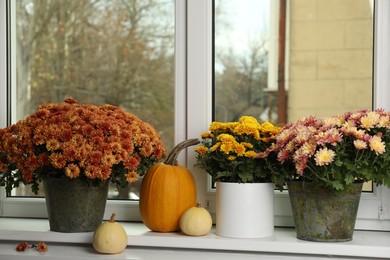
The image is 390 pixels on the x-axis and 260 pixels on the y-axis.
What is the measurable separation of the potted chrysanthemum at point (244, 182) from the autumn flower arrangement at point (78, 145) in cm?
22

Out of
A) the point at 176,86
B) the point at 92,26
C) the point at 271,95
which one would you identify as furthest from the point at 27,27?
the point at 271,95

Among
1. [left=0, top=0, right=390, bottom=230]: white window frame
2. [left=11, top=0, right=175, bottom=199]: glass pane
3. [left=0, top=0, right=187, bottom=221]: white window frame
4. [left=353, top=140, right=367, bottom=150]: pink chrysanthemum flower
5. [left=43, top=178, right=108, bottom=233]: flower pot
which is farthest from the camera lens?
[left=11, top=0, right=175, bottom=199]: glass pane

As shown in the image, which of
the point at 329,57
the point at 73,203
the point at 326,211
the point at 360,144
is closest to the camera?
the point at 360,144

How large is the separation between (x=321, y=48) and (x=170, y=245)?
0.78 m

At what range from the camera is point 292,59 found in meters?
1.99

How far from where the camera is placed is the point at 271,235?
1777 millimetres

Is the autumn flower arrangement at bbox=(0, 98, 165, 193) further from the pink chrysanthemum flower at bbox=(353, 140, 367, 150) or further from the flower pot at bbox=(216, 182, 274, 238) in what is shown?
the pink chrysanthemum flower at bbox=(353, 140, 367, 150)

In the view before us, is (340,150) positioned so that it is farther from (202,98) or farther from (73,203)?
(73,203)

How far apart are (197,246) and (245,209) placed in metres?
0.17

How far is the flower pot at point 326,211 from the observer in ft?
5.45

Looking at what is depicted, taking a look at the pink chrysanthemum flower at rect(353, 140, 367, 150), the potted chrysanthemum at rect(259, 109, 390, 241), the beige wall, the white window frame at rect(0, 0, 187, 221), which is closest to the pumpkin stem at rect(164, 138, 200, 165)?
the white window frame at rect(0, 0, 187, 221)

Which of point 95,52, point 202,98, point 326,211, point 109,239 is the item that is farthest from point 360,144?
point 95,52

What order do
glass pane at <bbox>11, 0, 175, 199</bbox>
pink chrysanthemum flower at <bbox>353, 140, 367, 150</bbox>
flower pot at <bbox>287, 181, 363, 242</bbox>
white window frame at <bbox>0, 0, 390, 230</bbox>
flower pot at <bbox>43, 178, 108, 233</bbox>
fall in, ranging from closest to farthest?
pink chrysanthemum flower at <bbox>353, 140, 367, 150</bbox> < flower pot at <bbox>287, 181, 363, 242</bbox> < flower pot at <bbox>43, 178, 108, 233</bbox> < white window frame at <bbox>0, 0, 390, 230</bbox> < glass pane at <bbox>11, 0, 175, 199</bbox>

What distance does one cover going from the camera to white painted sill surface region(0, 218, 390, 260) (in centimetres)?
165
